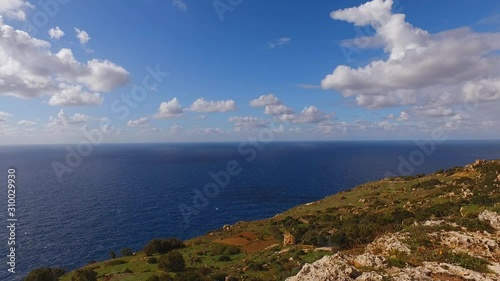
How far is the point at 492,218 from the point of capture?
25281 mm

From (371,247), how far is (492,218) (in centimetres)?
1197

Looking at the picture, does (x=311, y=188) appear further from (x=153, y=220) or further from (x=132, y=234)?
(x=132, y=234)

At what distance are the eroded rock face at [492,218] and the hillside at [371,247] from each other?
2.8 inches

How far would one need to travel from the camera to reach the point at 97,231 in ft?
305

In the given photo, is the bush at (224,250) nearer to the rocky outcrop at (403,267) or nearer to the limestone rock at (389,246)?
the limestone rock at (389,246)

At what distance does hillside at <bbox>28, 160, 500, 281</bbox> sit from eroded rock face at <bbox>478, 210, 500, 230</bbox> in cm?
7

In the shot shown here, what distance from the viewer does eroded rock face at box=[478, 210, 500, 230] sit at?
963 inches

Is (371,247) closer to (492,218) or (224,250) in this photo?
(492,218)

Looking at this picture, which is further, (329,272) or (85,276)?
(85,276)

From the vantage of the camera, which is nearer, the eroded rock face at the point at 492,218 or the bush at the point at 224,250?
the eroded rock face at the point at 492,218

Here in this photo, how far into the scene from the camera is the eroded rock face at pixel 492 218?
24.5 meters

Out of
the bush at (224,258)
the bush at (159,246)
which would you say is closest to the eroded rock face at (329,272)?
the bush at (224,258)

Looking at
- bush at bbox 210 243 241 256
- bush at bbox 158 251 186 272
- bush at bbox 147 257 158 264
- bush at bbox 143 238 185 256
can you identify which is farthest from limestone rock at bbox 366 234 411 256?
bush at bbox 143 238 185 256

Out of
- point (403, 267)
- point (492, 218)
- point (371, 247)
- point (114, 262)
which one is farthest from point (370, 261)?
point (114, 262)
